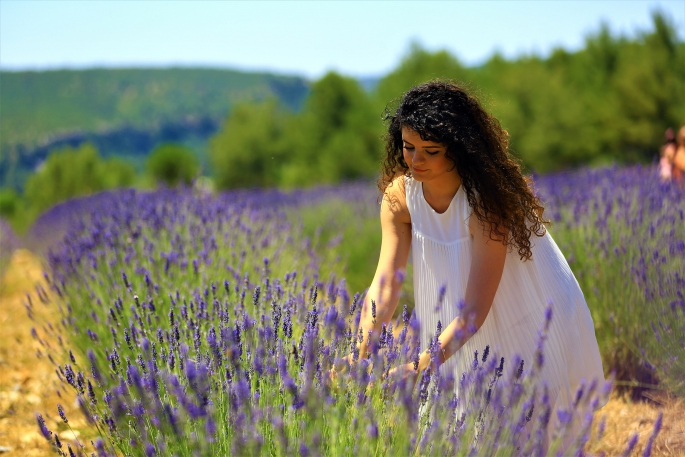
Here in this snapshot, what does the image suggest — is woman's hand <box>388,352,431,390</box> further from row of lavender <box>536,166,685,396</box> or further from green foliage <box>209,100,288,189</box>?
green foliage <box>209,100,288,189</box>

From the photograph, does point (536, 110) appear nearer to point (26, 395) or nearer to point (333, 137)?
point (333, 137)

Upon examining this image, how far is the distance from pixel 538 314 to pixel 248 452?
4.05 feet

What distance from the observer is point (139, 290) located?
2.51m

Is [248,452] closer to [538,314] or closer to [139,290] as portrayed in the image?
[538,314]

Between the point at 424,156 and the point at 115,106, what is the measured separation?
16736cm

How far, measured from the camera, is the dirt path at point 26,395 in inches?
93.6

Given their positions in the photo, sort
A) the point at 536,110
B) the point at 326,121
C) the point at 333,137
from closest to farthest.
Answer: the point at 536,110
the point at 333,137
the point at 326,121

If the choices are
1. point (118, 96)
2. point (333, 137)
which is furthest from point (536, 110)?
point (118, 96)

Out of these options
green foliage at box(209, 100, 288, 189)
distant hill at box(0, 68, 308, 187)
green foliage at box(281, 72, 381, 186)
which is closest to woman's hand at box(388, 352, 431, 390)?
green foliage at box(281, 72, 381, 186)

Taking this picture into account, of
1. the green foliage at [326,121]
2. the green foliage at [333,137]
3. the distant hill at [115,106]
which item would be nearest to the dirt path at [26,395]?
the green foliage at [333,137]

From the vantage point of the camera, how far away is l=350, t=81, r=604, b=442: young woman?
1.80m

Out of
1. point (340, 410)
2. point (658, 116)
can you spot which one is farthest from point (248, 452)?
point (658, 116)

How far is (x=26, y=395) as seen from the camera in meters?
3.03

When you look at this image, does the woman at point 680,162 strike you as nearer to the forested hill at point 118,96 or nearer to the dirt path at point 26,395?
the dirt path at point 26,395
